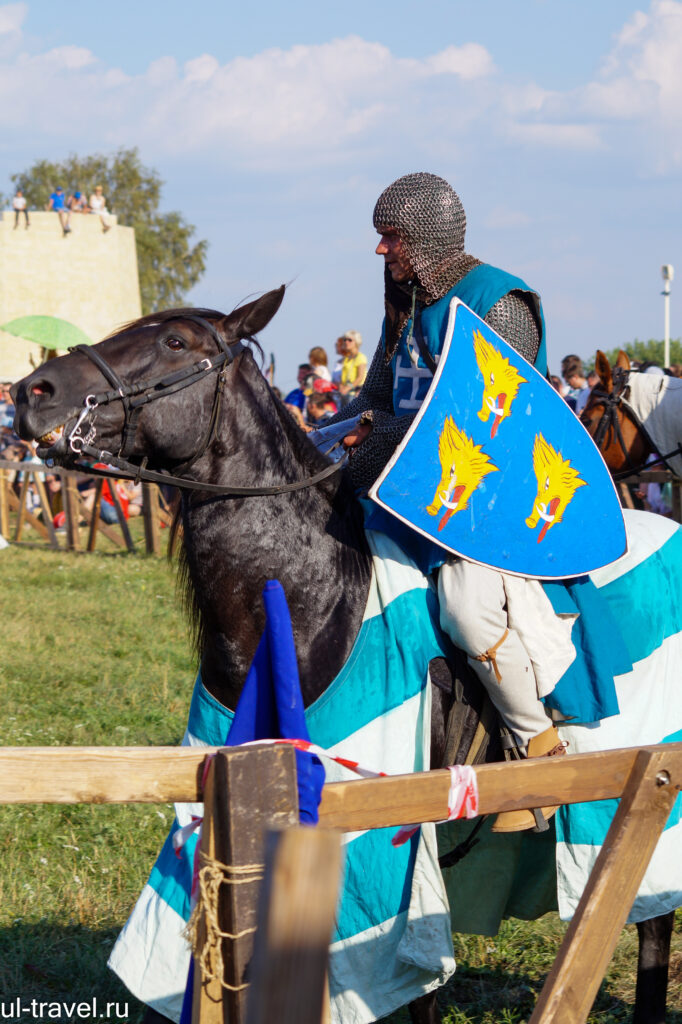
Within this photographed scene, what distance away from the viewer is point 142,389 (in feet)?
9.58

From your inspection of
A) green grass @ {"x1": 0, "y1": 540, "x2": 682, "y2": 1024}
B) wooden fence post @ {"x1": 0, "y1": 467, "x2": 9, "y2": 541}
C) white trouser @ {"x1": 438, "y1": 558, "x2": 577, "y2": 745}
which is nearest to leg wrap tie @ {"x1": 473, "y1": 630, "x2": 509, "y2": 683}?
white trouser @ {"x1": 438, "y1": 558, "x2": 577, "y2": 745}

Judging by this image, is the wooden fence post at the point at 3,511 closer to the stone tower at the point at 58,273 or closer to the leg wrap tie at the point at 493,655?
the leg wrap tie at the point at 493,655

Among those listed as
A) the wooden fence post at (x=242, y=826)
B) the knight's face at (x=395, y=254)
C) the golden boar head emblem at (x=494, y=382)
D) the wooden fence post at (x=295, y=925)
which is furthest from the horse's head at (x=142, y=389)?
the wooden fence post at (x=295, y=925)

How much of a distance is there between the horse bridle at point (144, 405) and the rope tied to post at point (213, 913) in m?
1.21

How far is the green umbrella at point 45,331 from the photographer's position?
13.0 meters

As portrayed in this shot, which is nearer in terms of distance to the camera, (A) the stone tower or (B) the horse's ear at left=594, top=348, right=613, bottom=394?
(B) the horse's ear at left=594, top=348, right=613, bottom=394

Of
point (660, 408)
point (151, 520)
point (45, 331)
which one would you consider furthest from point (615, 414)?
point (45, 331)

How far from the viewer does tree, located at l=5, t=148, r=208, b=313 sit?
172 ft

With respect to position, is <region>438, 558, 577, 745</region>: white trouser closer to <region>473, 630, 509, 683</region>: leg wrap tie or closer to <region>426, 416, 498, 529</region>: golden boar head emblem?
<region>473, 630, 509, 683</region>: leg wrap tie

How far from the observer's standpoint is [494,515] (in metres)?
3.07

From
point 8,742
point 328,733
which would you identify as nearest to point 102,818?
point 8,742

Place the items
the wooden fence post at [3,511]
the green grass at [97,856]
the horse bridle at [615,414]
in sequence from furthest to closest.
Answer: the wooden fence post at [3,511], the horse bridle at [615,414], the green grass at [97,856]

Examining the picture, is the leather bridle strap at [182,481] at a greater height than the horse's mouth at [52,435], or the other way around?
the horse's mouth at [52,435]

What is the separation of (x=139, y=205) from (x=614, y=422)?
46929 mm
